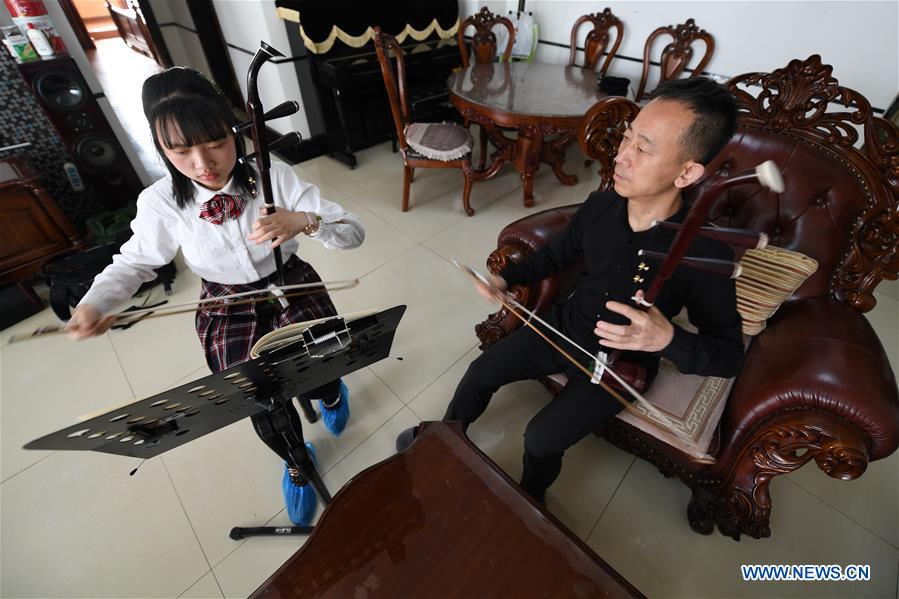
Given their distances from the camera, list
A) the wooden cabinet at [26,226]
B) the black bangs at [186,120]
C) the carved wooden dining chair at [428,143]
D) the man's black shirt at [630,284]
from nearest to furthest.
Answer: the black bangs at [186,120], the man's black shirt at [630,284], the wooden cabinet at [26,226], the carved wooden dining chair at [428,143]

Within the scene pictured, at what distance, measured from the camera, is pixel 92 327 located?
2.80ft

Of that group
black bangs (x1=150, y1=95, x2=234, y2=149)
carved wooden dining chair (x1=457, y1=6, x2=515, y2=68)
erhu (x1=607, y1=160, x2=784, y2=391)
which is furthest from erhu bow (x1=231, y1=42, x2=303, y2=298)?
→ carved wooden dining chair (x1=457, y1=6, x2=515, y2=68)

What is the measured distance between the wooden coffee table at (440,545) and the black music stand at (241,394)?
0.92 feet

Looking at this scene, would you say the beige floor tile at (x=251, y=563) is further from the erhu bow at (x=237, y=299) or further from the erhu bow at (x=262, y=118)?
the erhu bow at (x=262, y=118)

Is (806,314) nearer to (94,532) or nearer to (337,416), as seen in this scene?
(337,416)

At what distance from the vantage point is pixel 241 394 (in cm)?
84

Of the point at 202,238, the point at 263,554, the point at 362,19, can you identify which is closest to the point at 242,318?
the point at 202,238

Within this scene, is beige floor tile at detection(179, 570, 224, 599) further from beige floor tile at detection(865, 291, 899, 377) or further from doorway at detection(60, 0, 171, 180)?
beige floor tile at detection(865, 291, 899, 377)

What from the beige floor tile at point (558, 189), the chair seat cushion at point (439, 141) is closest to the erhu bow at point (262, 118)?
the chair seat cushion at point (439, 141)

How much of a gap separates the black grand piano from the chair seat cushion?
1.30ft

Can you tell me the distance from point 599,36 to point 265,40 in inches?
96.8

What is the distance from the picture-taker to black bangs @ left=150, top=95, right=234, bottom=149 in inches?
31.3

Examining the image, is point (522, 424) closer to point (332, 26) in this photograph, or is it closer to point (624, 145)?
point (624, 145)

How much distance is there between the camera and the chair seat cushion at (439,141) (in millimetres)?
2379
